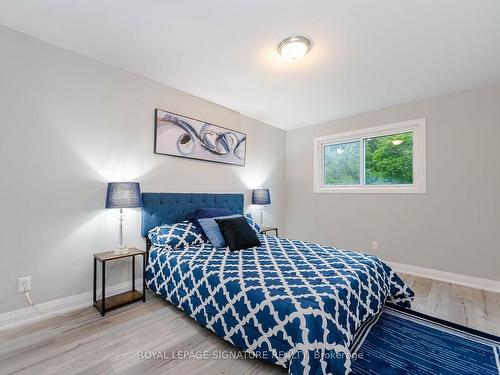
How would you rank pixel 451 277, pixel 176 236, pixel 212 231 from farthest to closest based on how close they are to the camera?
pixel 451 277, pixel 212 231, pixel 176 236

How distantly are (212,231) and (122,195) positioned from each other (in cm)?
100

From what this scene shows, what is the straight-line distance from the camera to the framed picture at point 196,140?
2.90 m

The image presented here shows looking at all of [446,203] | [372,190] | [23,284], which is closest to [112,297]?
[23,284]

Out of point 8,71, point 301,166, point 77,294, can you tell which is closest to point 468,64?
point 301,166

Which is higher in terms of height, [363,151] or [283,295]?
[363,151]

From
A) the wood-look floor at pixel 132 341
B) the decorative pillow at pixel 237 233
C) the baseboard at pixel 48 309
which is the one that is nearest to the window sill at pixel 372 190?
the wood-look floor at pixel 132 341

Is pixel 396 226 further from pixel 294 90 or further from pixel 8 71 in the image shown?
pixel 8 71

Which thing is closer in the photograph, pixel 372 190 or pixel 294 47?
pixel 294 47

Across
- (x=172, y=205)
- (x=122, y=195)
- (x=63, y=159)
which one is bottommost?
(x=172, y=205)

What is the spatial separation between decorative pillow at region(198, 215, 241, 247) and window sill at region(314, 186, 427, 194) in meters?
2.33

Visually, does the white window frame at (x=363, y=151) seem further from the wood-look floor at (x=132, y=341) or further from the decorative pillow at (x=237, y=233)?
the decorative pillow at (x=237, y=233)

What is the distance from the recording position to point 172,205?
293cm

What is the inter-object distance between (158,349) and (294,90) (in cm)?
306

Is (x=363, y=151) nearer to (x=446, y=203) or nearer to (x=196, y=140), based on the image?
(x=446, y=203)
